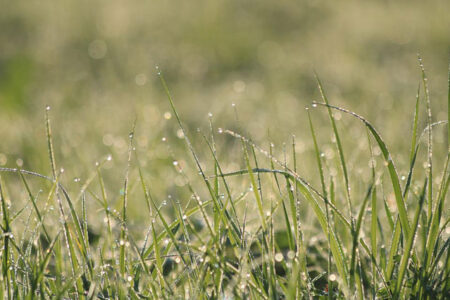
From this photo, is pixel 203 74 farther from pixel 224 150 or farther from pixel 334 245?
pixel 334 245

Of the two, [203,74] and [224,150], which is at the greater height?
[203,74]

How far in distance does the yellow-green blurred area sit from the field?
2 cm

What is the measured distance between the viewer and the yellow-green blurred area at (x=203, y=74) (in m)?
2.65

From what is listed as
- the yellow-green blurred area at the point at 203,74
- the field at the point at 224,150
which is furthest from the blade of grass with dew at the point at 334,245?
the yellow-green blurred area at the point at 203,74

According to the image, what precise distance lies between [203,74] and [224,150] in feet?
5.80

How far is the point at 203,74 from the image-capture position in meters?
4.43

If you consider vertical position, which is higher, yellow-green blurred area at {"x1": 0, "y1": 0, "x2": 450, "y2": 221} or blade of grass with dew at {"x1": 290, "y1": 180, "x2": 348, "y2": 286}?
yellow-green blurred area at {"x1": 0, "y1": 0, "x2": 450, "y2": 221}

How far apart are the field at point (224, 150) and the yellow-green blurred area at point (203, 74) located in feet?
0.06

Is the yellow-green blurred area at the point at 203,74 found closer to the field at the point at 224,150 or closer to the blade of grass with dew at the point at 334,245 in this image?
the field at the point at 224,150

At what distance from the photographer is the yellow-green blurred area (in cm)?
265

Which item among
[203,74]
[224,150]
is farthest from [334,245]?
[203,74]

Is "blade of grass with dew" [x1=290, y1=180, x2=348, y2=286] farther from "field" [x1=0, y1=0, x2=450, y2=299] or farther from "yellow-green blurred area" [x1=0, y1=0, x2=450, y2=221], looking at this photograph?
"yellow-green blurred area" [x1=0, y1=0, x2=450, y2=221]

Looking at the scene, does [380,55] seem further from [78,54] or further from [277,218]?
[277,218]

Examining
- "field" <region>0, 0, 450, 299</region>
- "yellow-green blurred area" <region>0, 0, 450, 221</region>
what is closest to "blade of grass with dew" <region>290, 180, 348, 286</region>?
"field" <region>0, 0, 450, 299</region>
